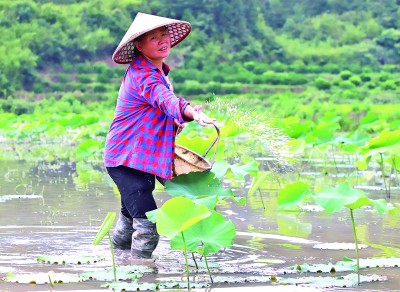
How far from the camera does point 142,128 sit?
417cm

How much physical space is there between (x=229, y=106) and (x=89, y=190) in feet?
10.2

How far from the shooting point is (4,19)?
36.8 meters

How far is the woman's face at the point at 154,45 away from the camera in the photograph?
13.8 feet

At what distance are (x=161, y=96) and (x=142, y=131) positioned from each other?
24 centimetres

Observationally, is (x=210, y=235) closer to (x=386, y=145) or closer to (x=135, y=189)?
(x=135, y=189)

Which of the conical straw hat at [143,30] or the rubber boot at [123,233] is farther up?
the conical straw hat at [143,30]

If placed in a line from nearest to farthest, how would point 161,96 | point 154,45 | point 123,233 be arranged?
point 161,96 → point 154,45 → point 123,233

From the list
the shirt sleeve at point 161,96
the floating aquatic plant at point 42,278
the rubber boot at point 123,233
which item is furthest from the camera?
the rubber boot at point 123,233

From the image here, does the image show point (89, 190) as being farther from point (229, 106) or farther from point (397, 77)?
point (397, 77)

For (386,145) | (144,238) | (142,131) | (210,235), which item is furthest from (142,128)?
(386,145)

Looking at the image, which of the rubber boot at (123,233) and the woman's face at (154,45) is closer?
the woman's face at (154,45)

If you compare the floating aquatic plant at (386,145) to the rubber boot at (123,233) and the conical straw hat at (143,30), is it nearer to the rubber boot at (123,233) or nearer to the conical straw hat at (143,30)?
the conical straw hat at (143,30)

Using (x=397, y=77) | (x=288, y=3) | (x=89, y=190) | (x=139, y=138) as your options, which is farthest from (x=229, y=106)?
(x=288, y=3)

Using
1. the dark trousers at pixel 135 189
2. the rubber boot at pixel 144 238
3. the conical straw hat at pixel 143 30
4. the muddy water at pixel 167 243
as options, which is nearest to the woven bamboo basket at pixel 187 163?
the dark trousers at pixel 135 189
